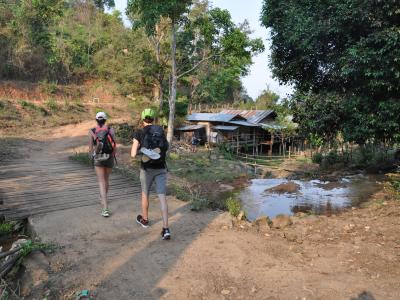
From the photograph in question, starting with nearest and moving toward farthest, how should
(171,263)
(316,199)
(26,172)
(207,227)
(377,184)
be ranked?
(171,263), (207,227), (26,172), (316,199), (377,184)

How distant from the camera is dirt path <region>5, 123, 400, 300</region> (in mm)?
3729

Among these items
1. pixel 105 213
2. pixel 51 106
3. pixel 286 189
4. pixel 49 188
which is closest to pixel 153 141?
pixel 105 213

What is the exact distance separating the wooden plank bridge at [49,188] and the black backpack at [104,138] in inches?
60.9

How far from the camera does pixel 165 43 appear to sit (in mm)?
24266

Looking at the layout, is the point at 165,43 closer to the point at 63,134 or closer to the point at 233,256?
the point at 63,134

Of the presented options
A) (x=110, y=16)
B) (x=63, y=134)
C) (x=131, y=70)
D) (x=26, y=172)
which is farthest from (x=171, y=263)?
(x=110, y=16)

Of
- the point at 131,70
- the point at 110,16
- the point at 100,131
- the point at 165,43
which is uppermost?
the point at 110,16

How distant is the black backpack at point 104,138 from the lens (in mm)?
5785

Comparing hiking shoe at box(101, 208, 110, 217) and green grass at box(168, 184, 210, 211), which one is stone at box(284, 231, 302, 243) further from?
hiking shoe at box(101, 208, 110, 217)

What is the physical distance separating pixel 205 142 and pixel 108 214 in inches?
999

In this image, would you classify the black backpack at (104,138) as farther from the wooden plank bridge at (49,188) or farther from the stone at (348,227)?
the stone at (348,227)

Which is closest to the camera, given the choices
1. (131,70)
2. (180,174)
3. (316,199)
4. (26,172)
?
(26,172)

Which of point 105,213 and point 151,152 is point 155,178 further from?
point 105,213

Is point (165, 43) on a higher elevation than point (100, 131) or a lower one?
higher
